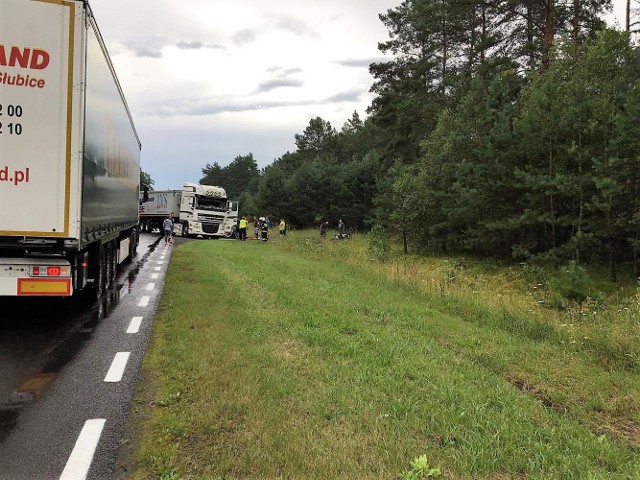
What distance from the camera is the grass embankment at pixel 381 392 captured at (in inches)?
140

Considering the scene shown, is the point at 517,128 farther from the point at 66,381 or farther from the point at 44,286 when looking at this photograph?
the point at 66,381

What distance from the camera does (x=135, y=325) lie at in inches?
307

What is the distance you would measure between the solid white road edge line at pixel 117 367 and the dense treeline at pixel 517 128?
13753 millimetres

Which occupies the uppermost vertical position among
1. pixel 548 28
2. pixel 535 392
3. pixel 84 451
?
pixel 548 28

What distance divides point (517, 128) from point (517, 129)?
5 cm

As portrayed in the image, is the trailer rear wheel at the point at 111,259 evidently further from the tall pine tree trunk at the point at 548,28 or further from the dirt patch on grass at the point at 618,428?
the tall pine tree trunk at the point at 548,28

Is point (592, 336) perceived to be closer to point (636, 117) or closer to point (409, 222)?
point (636, 117)

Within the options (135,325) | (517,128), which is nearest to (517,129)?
(517,128)

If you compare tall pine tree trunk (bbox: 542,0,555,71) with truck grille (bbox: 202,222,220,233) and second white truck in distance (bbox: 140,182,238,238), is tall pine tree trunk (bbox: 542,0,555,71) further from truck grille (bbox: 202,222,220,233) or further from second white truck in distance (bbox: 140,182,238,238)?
truck grille (bbox: 202,222,220,233)

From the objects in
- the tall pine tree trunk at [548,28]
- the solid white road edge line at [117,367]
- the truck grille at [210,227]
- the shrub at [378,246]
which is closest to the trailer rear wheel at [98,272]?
the solid white road edge line at [117,367]

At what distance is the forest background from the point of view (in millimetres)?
16047

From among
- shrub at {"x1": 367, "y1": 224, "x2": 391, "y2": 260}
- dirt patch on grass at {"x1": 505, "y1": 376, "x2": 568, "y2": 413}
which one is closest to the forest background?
shrub at {"x1": 367, "y1": 224, "x2": 391, "y2": 260}

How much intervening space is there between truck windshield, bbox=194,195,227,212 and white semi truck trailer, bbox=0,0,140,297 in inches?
1042

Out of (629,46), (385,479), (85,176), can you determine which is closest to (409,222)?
Answer: (629,46)
